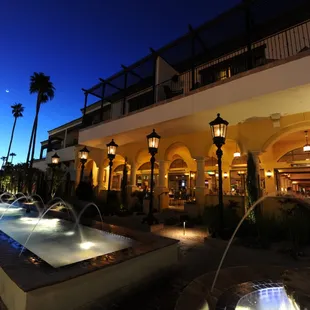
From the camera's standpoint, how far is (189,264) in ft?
14.8

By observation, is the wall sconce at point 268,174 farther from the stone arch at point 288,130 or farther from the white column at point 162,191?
the white column at point 162,191

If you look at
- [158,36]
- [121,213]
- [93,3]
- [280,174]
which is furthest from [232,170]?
[93,3]

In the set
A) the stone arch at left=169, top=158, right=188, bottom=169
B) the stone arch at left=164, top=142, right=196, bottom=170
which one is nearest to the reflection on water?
the stone arch at left=164, top=142, right=196, bottom=170

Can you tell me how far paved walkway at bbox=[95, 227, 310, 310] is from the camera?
114 inches

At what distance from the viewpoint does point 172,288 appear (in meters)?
3.36

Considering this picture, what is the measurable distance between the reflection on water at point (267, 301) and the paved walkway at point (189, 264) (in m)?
1.01

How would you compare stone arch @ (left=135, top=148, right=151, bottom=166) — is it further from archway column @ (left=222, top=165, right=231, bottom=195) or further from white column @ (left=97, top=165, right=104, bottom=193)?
archway column @ (left=222, top=165, right=231, bottom=195)

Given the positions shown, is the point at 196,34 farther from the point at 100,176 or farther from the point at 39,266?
the point at 100,176

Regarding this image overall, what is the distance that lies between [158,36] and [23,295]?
22409 millimetres

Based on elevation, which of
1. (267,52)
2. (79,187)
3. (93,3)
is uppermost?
(93,3)

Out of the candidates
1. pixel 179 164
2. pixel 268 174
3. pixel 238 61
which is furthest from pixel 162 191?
pixel 238 61

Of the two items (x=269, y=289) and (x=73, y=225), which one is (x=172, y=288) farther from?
(x=73, y=225)

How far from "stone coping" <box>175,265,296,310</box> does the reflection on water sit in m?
0.08

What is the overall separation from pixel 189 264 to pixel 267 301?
210 centimetres
